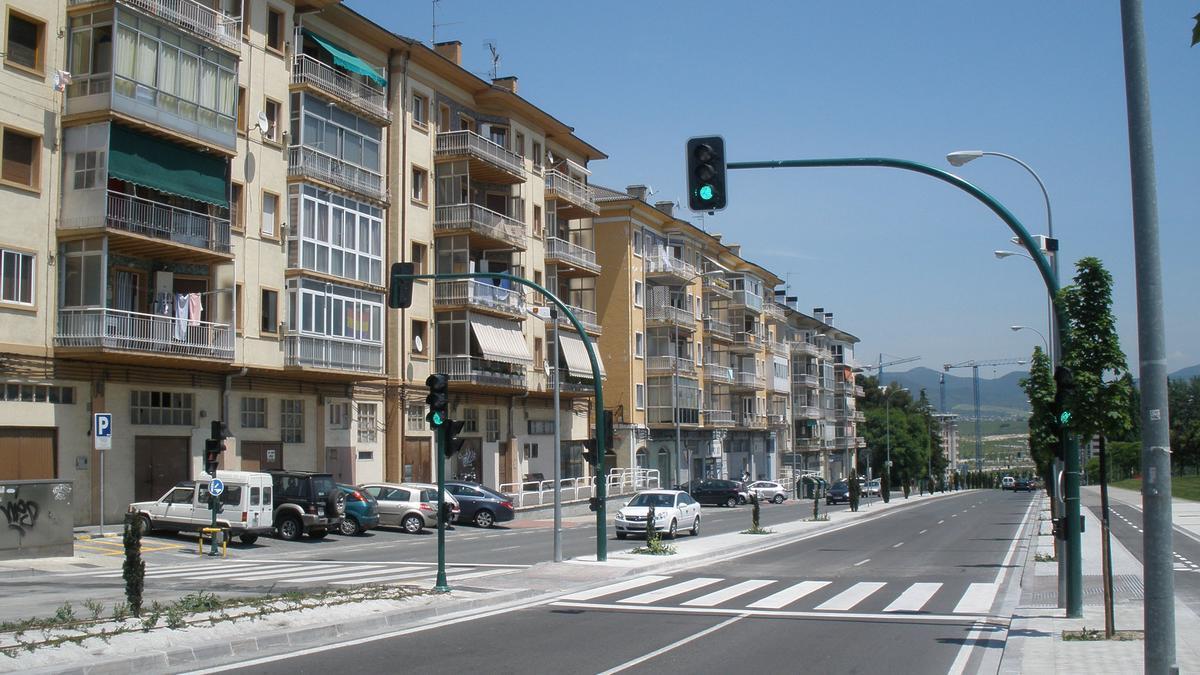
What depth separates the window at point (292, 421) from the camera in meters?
37.3

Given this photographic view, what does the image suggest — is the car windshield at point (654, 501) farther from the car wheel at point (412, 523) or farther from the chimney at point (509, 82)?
the chimney at point (509, 82)

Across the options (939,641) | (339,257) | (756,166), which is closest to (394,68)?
(339,257)

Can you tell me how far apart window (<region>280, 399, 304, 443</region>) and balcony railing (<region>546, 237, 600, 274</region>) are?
1925 centimetres

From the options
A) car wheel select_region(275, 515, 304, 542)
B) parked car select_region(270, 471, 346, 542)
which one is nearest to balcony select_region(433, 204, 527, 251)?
parked car select_region(270, 471, 346, 542)

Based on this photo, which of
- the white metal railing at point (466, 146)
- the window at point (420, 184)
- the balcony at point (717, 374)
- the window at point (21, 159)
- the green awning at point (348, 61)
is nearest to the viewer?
the window at point (21, 159)

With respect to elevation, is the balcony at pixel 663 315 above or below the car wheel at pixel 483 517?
above

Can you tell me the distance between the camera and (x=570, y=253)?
56.6 metres

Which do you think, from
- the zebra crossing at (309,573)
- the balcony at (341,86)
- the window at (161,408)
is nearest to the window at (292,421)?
the window at (161,408)

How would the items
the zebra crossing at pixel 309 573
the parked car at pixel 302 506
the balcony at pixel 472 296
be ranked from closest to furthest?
the zebra crossing at pixel 309 573, the parked car at pixel 302 506, the balcony at pixel 472 296

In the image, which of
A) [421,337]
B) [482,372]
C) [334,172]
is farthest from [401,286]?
[482,372]

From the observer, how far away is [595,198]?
210 ft

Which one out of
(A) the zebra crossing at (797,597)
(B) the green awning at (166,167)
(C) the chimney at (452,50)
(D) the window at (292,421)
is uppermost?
(C) the chimney at (452,50)

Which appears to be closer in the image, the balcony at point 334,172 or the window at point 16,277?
the window at point 16,277

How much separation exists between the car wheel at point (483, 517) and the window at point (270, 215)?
39.8ft
